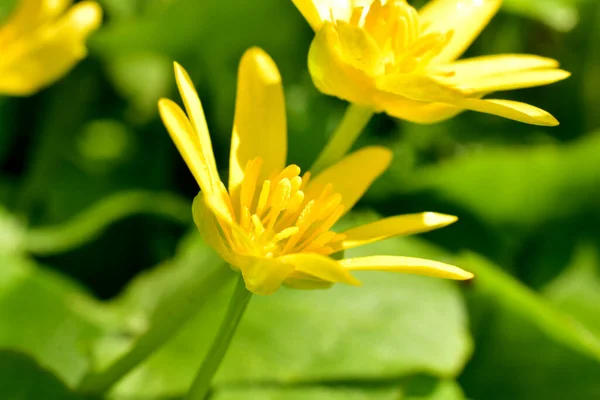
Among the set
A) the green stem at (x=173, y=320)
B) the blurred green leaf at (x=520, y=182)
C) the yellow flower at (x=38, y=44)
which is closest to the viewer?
the green stem at (x=173, y=320)

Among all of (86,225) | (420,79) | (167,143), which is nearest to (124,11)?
(167,143)

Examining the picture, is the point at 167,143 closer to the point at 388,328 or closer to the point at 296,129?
the point at 296,129

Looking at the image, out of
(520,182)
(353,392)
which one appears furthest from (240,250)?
(520,182)

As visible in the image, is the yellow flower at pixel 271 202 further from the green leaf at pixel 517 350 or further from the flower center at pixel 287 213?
the green leaf at pixel 517 350

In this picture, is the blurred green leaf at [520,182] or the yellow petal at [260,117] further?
the blurred green leaf at [520,182]

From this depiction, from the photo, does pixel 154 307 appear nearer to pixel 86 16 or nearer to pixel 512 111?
pixel 86 16

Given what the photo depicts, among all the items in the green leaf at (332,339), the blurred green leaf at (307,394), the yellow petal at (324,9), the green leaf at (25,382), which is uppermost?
the yellow petal at (324,9)

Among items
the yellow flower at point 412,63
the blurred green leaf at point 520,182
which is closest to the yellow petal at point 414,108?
the yellow flower at point 412,63
